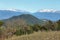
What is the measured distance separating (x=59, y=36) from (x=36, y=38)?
53.8 inches

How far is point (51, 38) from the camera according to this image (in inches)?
489

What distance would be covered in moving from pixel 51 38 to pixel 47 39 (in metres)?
0.26

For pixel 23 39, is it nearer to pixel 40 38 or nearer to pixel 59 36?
pixel 40 38

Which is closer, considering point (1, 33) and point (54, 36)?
point (54, 36)

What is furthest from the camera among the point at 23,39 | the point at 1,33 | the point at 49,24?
the point at 49,24

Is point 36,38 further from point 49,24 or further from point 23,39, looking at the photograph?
point 49,24

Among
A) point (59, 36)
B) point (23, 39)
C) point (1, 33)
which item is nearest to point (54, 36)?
point (59, 36)

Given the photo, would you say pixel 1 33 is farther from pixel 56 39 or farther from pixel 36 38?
pixel 56 39

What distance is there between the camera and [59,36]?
12.8m

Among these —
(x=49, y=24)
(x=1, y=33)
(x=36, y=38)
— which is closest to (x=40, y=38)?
(x=36, y=38)

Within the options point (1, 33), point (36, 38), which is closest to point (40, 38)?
point (36, 38)

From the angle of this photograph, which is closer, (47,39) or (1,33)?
(47,39)

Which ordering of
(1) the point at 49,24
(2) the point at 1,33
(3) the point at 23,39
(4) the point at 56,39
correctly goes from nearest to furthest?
(4) the point at 56,39 → (3) the point at 23,39 → (2) the point at 1,33 → (1) the point at 49,24

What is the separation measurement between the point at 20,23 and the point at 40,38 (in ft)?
38.6
